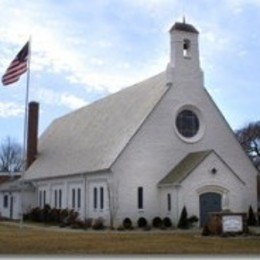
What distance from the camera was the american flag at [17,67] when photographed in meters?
44.3

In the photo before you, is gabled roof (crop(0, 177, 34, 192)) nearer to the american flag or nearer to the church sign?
the american flag

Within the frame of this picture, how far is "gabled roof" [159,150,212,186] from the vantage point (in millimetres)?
44656

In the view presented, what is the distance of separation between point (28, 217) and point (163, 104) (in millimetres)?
19112

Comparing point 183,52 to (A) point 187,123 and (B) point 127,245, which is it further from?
(B) point 127,245

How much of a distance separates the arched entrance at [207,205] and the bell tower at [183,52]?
8.67 metres

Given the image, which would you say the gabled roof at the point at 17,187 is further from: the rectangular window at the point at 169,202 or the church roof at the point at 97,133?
the rectangular window at the point at 169,202

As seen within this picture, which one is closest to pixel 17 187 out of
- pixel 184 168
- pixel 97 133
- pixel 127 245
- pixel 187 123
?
pixel 97 133

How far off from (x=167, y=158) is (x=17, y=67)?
12181 millimetres

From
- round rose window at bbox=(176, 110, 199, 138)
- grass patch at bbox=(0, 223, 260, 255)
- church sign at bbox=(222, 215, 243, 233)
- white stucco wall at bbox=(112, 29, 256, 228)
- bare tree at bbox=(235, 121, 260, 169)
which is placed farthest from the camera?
bare tree at bbox=(235, 121, 260, 169)

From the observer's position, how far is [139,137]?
1831 inches

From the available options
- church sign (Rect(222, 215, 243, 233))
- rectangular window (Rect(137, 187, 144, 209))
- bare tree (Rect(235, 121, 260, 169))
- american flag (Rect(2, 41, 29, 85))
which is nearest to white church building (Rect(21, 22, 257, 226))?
rectangular window (Rect(137, 187, 144, 209))

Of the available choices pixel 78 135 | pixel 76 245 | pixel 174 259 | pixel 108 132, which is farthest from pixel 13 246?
pixel 78 135

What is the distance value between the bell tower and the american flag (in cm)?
1017

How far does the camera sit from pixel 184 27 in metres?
49.5
